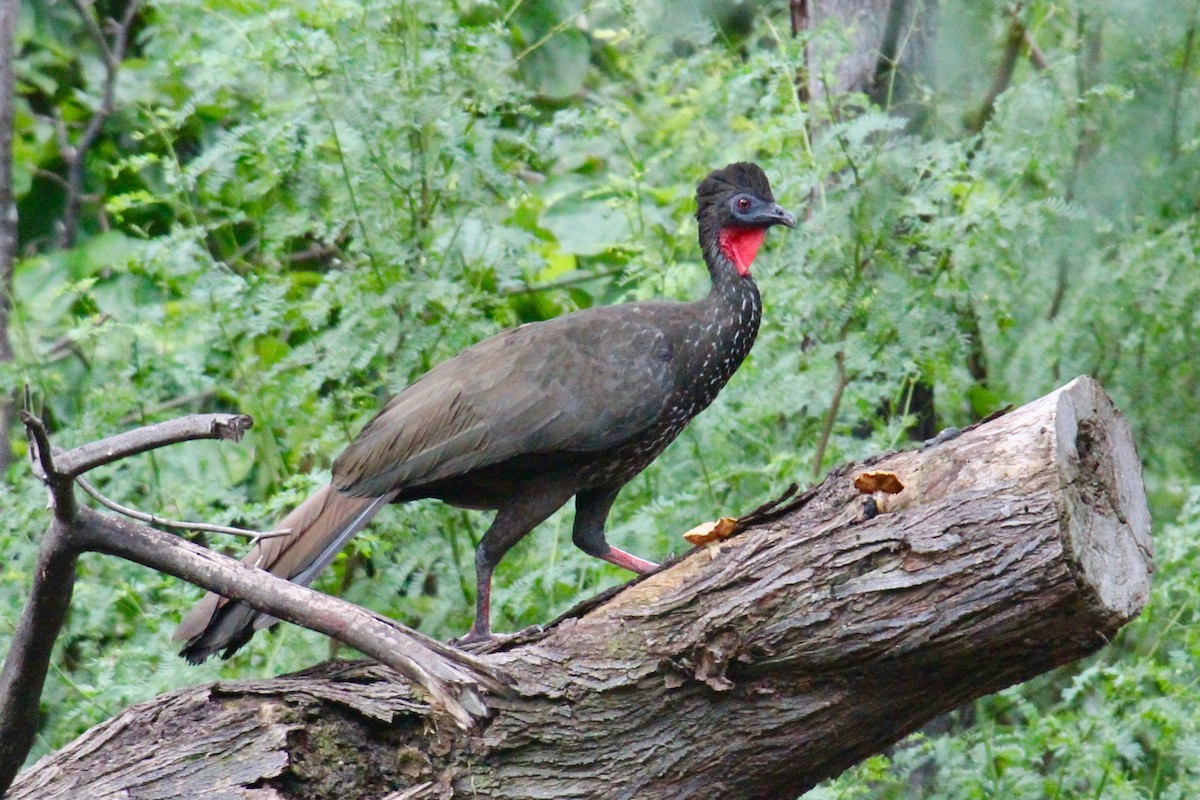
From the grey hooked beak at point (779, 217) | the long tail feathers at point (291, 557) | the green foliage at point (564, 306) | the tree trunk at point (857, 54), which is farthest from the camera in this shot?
the tree trunk at point (857, 54)

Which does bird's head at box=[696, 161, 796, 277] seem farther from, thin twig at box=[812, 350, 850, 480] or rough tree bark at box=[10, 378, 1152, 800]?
rough tree bark at box=[10, 378, 1152, 800]

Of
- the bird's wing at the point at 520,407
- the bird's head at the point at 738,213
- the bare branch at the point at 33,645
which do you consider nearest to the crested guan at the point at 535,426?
the bird's wing at the point at 520,407

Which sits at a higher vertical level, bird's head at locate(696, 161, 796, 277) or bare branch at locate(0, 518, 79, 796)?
bird's head at locate(696, 161, 796, 277)

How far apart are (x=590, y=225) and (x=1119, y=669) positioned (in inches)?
Answer: 133

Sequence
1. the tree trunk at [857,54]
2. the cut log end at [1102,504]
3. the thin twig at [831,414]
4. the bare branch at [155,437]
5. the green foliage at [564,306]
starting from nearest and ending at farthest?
the bare branch at [155,437] < the cut log end at [1102,504] < the green foliage at [564,306] < the thin twig at [831,414] < the tree trunk at [857,54]

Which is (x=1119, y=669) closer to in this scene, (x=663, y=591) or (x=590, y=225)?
(x=663, y=591)

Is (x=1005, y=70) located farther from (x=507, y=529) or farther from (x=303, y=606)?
(x=303, y=606)

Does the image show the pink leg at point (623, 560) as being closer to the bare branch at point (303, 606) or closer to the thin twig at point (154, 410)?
the bare branch at point (303, 606)

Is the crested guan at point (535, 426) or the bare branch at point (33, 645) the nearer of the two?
the bare branch at point (33, 645)

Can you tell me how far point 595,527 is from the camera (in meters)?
4.65

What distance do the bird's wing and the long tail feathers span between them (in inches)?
2.8

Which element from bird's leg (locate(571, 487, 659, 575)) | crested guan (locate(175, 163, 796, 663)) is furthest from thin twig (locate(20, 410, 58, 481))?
bird's leg (locate(571, 487, 659, 575))

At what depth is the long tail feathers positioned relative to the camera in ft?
12.4

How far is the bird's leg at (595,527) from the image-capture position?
182 inches
